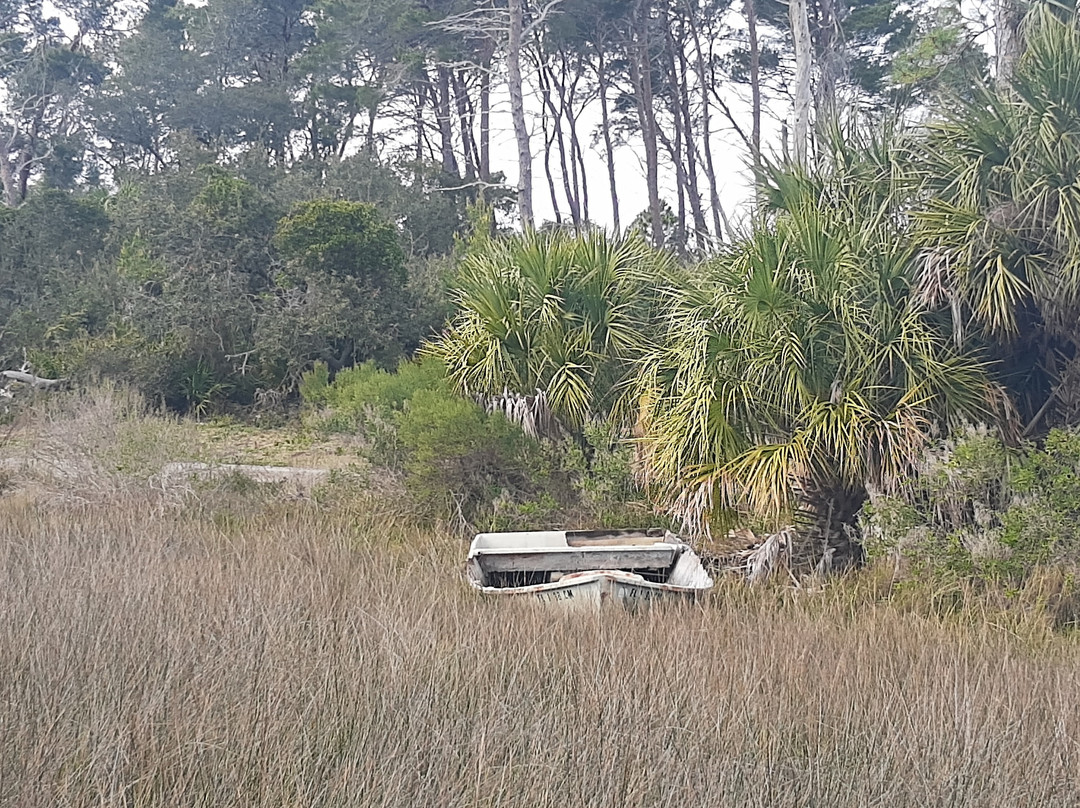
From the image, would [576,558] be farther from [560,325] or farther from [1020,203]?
[1020,203]

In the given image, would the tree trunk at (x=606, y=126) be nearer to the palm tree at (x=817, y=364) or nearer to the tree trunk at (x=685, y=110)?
the tree trunk at (x=685, y=110)

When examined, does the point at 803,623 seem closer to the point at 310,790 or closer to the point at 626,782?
the point at 626,782

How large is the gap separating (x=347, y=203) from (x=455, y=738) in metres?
14.7

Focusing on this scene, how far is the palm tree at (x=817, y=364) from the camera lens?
6.41 metres

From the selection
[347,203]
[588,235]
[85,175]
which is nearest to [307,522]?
[588,235]

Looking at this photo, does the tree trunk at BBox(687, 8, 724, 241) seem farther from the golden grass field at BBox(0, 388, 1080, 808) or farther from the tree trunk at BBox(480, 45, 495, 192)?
the golden grass field at BBox(0, 388, 1080, 808)

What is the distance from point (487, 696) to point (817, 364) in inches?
137

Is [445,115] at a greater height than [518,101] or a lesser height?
greater

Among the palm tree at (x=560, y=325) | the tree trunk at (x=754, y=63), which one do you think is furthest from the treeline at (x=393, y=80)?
the palm tree at (x=560, y=325)

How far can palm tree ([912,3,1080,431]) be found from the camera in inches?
238

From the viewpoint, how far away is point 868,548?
6.55m

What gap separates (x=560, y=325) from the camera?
9219 mm

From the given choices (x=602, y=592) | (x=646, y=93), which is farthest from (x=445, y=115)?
(x=602, y=592)

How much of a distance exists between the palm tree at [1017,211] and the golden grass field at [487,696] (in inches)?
75.4
